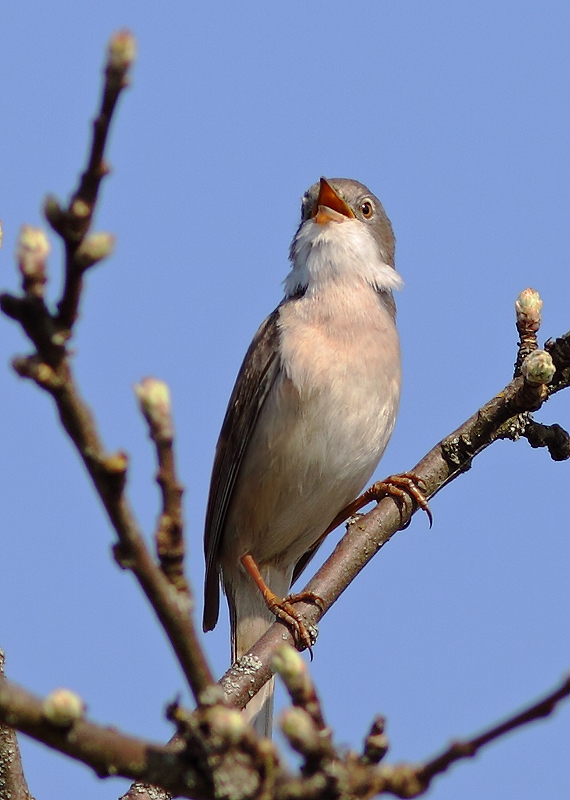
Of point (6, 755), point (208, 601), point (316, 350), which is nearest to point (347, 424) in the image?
point (316, 350)

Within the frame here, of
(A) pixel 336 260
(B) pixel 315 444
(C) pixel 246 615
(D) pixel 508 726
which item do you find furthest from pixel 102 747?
(A) pixel 336 260

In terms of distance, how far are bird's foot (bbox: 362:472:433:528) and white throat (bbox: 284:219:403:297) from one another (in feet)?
4.41

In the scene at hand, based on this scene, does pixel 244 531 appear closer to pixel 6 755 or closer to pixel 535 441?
pixel 535 441

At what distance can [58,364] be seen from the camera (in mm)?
1595

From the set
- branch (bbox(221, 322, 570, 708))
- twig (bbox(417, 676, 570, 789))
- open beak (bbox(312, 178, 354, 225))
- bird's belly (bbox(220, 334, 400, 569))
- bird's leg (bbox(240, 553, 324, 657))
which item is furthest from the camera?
open beak (bbox(312, 178, 354, 225))

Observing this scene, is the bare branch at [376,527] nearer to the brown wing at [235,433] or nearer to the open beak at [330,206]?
the brown wing at [235,433]

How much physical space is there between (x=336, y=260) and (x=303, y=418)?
111cm

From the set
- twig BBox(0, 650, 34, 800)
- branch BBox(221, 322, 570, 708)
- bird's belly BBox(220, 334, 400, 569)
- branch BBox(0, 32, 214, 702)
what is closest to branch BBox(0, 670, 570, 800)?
branch BBox(0, 32, 214, 702)

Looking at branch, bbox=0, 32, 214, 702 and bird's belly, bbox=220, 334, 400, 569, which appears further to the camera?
bird's belly, bbox=220, 334, 400, 569

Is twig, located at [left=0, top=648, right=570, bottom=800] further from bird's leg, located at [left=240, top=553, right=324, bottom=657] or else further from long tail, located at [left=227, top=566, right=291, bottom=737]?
long tail, located at [left=227, top=566, right=291, bottom=737]

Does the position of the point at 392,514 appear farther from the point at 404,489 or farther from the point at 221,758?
the point at 221,758

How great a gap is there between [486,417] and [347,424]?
108cm

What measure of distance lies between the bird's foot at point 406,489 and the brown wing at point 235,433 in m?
0.94

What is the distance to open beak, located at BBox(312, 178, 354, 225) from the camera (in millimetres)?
6453
